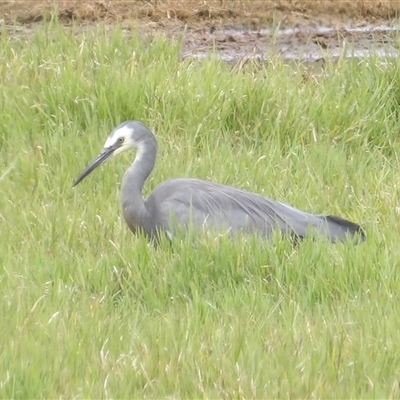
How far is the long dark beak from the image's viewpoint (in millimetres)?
6082

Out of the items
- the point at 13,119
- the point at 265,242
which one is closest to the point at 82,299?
the point at 265,242

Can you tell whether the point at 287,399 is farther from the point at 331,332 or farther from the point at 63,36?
the point at 63,36

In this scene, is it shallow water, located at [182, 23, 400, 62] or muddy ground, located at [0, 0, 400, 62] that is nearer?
shallow water, located at [182, 23, 400, 62]

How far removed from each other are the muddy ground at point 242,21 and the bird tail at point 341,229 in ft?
10.9

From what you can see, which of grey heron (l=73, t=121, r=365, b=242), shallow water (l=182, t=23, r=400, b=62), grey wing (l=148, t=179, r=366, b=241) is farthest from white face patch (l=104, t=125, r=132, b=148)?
shallow water (l=182, t=23, r=400, b=62)

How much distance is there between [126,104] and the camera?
277 inches

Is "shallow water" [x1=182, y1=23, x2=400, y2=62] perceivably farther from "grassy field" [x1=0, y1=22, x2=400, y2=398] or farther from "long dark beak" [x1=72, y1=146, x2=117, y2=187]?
"long dark beak" [x1=72, y1=146, x2=117, y2=187]

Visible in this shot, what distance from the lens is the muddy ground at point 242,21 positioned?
9.16m

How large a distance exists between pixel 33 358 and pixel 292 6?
6.59m

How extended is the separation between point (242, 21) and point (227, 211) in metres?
4.29

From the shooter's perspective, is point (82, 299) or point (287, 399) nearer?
point (287, 399)

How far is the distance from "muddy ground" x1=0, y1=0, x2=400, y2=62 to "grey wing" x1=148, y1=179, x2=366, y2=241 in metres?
3.12

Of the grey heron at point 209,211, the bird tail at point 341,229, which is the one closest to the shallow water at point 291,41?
the grey heron at point 209,211

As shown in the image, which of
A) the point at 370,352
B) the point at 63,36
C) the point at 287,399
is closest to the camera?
the point at 287,399
